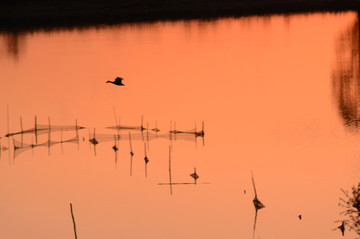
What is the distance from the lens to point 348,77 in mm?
53406

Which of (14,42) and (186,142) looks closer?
(186,142)

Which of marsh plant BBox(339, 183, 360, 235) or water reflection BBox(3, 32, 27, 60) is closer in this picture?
marsh plant BBox(339, 183, 360, 235)

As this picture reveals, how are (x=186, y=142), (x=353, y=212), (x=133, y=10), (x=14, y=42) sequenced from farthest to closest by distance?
1. (x=133, y=10)
2. (x=14, y=42)
3. (x=186, y=142)
4. (x=353, y=212)

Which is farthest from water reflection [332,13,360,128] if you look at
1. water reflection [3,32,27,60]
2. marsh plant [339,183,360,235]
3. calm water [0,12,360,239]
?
water reflection [3,32,27,60]

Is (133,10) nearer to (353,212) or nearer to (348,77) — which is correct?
(348,77)

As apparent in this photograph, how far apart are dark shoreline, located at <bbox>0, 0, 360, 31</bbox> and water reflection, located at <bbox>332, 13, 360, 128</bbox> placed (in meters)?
24.7

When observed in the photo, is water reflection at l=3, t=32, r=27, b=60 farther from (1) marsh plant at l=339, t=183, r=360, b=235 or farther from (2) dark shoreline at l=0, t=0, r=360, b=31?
(1) marsh plant at l=339, t=183, r=360, b=235

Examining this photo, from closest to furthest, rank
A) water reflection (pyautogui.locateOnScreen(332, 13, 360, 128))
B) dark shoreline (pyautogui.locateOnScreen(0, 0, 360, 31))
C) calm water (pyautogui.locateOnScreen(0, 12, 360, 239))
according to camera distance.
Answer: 1. calm water (pyautogui.locateOnScreen(0, 12, 360, 239))
2. water reflection (pyautogui.locateOnScreen(332, 13, 360, 128))
3. dark shoreline (pyautogui.locateOnScreen(0, 0, 360, 31))

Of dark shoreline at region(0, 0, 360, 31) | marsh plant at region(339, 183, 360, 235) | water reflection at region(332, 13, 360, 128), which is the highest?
dark shoreline at region(0, 0, 360, 31)

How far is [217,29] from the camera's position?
90.5 meters

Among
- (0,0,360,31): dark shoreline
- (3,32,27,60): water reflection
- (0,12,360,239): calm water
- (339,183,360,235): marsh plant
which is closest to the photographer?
(339,183,360,235): marsh plant

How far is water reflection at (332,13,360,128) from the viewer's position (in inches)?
1565

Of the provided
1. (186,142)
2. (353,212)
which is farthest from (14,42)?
(353,212)

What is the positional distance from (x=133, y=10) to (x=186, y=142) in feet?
250
